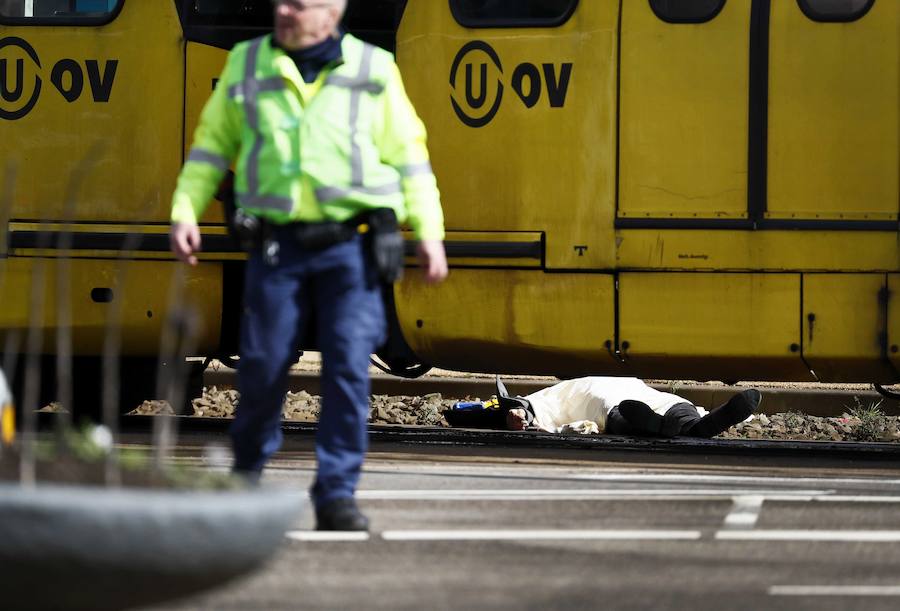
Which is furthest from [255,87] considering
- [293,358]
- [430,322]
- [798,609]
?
[430,322]

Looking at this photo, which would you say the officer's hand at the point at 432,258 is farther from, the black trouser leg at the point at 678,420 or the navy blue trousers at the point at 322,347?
the black trouser leg at the point at 678,420

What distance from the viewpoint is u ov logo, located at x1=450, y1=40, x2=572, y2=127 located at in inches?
307

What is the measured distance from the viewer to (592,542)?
5.06 m

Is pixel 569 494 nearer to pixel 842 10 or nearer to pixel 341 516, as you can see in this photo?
pixel 341 516

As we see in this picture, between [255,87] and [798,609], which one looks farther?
[255,87]

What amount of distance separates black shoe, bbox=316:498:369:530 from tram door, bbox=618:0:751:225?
10.2ft

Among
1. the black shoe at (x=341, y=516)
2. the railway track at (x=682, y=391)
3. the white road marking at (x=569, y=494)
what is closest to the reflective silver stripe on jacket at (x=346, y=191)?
the black shoe at (x=341, y=516)

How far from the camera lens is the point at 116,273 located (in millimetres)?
8031

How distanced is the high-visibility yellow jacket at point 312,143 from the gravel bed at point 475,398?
4609 millimetres

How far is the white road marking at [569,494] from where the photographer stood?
6.02 meters

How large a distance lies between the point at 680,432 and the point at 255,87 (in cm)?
445

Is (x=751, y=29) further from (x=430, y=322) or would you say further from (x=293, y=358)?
(x=293, y=358)

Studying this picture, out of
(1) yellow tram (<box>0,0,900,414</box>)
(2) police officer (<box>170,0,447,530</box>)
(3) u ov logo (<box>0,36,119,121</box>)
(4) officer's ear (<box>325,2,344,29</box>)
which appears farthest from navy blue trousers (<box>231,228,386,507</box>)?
(3) u ov logo (<box>0,36,119,121</box>)

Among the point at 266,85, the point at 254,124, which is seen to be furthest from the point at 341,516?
the point at 266,85
